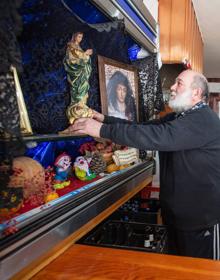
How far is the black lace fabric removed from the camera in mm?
2189

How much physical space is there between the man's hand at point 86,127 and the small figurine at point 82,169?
15 cm

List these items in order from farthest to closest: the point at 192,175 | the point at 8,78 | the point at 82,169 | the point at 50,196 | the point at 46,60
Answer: the point at 192,175 → the point at 82,169 → the point at 46,60 → the point at 50,196 → the point at 8,78

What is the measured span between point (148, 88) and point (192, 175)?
2.60 feet

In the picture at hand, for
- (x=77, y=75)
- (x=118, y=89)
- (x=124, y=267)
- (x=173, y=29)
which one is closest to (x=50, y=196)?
(x=124, y=267)

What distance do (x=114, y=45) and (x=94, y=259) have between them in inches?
40.9

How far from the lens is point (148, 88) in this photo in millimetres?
2250

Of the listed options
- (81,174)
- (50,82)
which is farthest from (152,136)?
(50,82)

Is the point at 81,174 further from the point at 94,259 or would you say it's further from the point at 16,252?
the point at 16,252

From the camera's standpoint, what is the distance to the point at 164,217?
1789 mm

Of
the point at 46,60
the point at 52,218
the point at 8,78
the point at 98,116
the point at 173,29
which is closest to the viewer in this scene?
the point at 8,78

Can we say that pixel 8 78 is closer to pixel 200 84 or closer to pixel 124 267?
pixel 124 267

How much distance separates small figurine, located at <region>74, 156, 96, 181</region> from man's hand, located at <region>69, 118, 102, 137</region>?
0.15m

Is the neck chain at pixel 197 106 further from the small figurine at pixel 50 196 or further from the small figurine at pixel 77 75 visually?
the small figurine at pixel 50 196

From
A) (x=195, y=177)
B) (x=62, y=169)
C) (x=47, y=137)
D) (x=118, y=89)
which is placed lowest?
(x=195, y=177)
